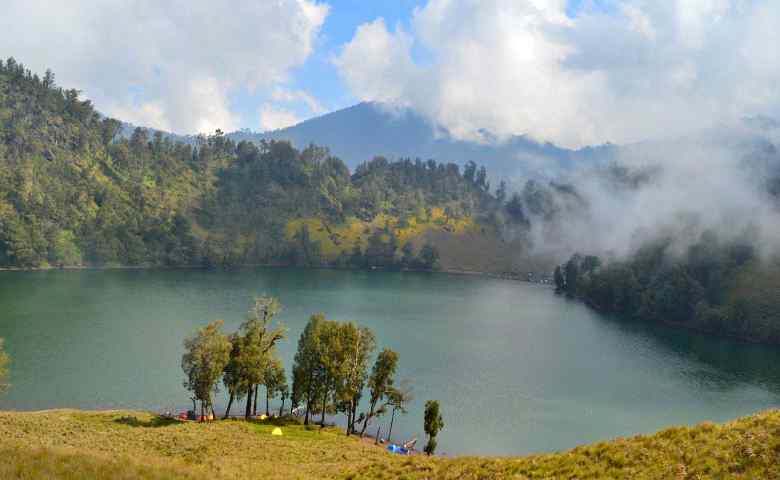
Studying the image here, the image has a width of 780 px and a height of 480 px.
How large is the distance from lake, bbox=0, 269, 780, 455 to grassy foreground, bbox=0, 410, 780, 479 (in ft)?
99.2

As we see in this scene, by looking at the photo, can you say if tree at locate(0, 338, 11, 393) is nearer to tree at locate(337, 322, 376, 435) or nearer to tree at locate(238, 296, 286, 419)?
tree at locate(238, 296, 286, 419)

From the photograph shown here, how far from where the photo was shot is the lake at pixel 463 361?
264ft

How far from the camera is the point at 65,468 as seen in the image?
2567 cm

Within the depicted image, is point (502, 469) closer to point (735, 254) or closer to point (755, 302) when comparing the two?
point (755, 302)

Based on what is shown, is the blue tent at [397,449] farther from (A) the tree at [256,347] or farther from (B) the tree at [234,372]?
(B) the tree at [234,372]

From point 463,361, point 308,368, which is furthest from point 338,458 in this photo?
point 463,361

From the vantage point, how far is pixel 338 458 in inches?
1805

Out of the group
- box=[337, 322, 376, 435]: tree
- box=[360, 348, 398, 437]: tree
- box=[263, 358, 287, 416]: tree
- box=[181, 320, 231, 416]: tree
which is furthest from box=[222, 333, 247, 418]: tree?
box=[360, 348, 398, 437]: tree

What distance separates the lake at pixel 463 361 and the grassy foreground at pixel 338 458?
99.2 feet

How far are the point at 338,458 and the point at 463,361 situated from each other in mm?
70090

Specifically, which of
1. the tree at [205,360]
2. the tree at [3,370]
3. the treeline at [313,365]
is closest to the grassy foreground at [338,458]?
the tree at [205,360]

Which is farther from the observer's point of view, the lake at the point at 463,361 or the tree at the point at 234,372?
the lake at the point at 463,361

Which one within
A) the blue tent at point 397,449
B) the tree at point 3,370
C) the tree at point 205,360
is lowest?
the blue tent at point 397,449

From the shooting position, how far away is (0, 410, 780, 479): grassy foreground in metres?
25.2
